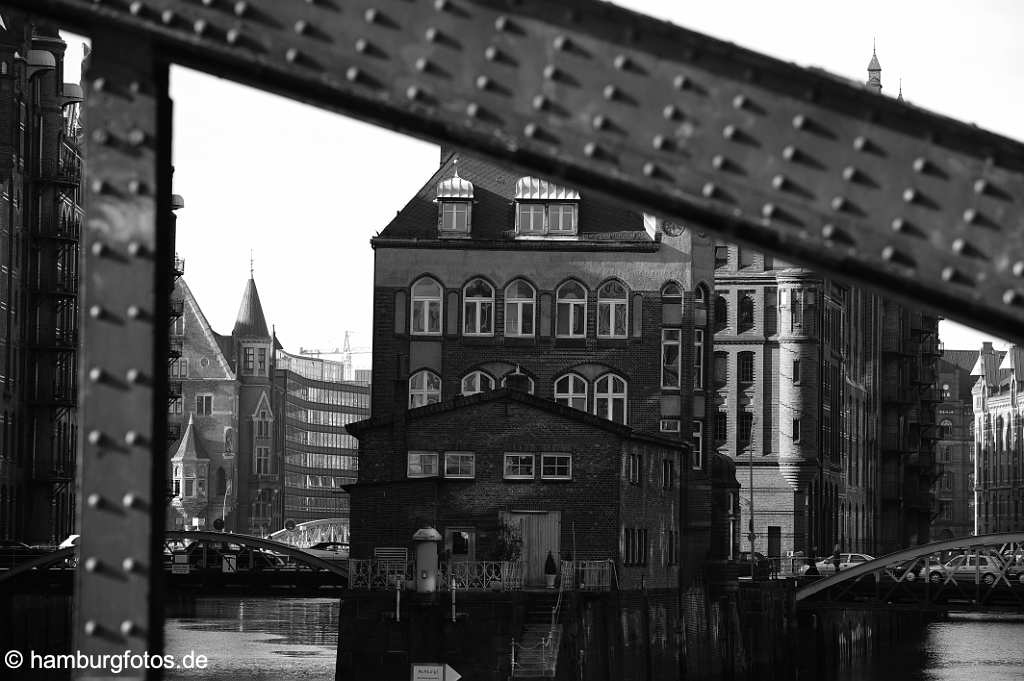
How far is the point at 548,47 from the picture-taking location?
468cm

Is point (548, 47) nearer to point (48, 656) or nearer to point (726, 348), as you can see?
point (48, 656)

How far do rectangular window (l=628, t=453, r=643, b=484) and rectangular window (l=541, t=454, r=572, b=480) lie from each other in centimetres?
187

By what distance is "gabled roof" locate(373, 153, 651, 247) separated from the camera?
2373 inches

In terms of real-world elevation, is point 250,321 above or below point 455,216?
above

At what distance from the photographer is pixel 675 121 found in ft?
15.3

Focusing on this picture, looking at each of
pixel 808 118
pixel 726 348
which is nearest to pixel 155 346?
pixel 808 118

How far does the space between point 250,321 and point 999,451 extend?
63563 millimetres

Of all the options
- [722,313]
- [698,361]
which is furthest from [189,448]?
[698,361]

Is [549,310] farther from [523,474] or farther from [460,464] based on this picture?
[523,474]

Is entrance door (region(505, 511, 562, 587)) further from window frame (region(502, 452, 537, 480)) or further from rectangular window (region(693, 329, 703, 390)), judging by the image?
rectangular window (region(693, 329, 703, 390))

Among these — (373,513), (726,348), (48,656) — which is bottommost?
(48,656)

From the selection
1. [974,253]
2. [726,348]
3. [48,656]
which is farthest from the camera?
[726,348]

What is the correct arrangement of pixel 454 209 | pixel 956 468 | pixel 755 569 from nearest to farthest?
pixel 454 209 < pixel 755 569 < pixel 956 468

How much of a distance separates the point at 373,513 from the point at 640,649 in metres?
7.15
